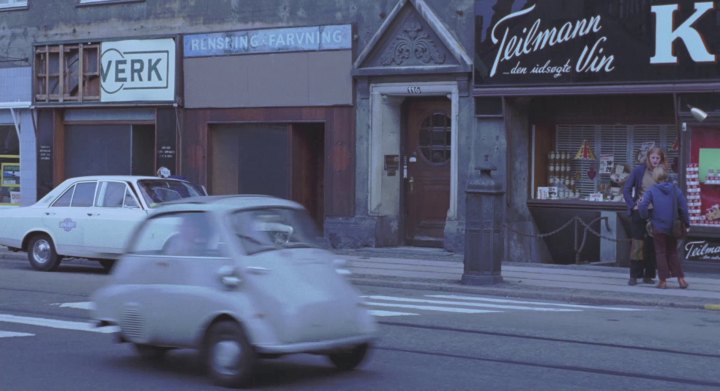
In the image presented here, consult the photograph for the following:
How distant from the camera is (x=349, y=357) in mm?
9391

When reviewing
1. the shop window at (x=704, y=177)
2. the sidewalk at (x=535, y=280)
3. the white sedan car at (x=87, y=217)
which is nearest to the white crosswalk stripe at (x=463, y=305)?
the sidewalk at (x=535, y=280)

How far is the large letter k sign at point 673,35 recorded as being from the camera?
60.7ft

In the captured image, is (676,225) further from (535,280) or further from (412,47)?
(412,47)

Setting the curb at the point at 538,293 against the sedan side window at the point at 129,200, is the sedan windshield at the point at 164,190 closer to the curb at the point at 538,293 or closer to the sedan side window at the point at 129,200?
the sedan side window at the point at 129,200

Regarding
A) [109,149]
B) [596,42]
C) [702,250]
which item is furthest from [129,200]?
[702,250]

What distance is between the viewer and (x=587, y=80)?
771 inches

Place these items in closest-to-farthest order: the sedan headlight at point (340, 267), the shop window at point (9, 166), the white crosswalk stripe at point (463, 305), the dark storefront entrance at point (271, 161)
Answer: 1. the sedan headlight at point (340, 267)
2. the white crosswalk stripe at point (463, 305)
3. the dark storefront entrance at point (271, 161)
4. the shop window at point (9, 166)

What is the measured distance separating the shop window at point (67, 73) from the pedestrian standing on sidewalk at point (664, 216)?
14.3 meters

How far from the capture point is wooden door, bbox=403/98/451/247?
72.1 feet

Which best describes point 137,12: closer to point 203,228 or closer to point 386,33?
point 386,33

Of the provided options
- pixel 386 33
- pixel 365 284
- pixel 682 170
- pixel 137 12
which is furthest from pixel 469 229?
pixel 137 12

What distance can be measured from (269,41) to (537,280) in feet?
28.0

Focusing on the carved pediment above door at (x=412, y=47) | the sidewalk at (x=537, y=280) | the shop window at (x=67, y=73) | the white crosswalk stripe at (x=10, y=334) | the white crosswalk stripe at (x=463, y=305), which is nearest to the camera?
the white crosswalk stripe at (x=10, y=334)

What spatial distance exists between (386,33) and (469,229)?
6.16m
